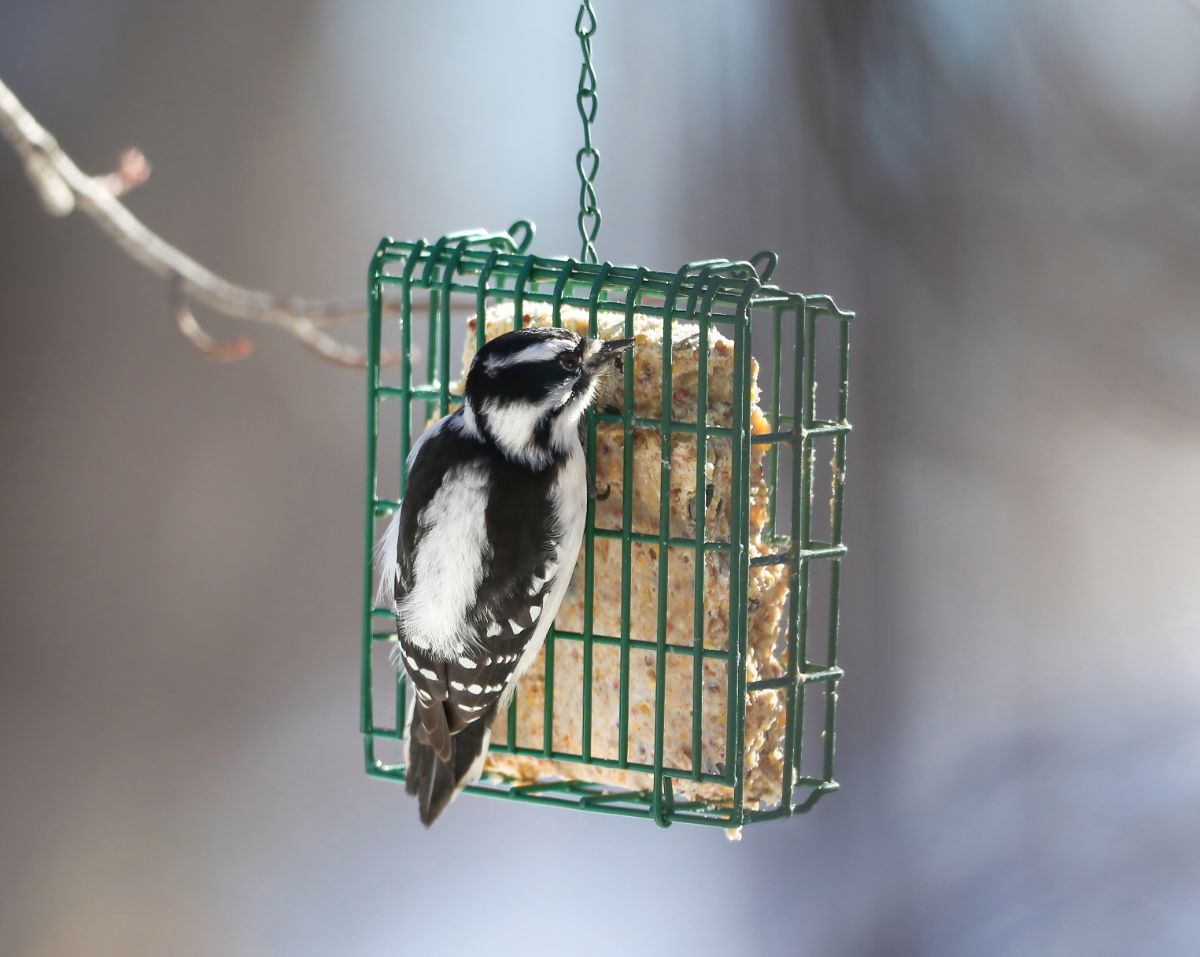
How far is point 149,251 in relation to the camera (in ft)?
8.05

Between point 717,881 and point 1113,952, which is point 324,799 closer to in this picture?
point 717,881

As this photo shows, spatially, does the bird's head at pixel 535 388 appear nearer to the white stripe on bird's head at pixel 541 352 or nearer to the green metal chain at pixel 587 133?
the white stripe on bird's head at pixel 541 352

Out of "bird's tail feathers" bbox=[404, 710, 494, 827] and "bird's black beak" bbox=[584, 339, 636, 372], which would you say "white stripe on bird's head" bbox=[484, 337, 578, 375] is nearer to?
"bird's black beak" bbox=[584, 339, 636, 372]

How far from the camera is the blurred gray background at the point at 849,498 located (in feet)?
17.9

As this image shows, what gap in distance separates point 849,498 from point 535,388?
3.07m

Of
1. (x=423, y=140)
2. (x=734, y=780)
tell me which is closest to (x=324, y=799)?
(x=423, y=140)

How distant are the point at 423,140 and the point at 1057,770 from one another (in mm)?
3873

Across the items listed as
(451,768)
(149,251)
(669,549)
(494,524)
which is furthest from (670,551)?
(149,251)

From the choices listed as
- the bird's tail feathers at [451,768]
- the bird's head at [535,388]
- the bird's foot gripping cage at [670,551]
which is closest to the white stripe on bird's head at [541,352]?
the bird's head at [535,388]

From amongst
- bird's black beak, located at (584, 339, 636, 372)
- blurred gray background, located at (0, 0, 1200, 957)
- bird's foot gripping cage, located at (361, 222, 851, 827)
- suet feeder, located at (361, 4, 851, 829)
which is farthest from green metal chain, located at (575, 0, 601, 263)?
blurred gray background, located at (0, 0, 1200, 957)

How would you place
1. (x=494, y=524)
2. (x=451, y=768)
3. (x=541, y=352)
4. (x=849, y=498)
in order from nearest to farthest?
1. (x=541, y=352)
2. (x=494, y=524)
3. (x=451, y=768)
4. (x=849, y=498)

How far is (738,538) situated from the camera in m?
2.35

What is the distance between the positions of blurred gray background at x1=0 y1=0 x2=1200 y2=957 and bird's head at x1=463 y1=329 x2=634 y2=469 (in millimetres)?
2917

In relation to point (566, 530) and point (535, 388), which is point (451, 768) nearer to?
point (566, 530)
